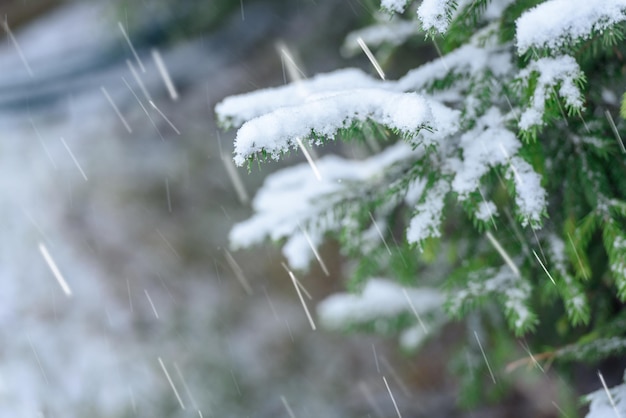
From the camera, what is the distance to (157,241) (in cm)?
372

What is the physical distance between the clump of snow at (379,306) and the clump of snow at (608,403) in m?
Answer: 0.88

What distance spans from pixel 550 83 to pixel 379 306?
4.47 ft

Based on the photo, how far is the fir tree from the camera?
1106 mm

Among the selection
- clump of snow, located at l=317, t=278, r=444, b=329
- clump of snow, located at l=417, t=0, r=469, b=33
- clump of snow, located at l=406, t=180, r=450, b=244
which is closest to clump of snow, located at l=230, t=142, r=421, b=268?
clump of snow, located at l=406, t=180, r=450, b=244

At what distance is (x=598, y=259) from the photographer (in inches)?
68.8

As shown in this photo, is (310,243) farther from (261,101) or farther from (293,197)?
(261,101)

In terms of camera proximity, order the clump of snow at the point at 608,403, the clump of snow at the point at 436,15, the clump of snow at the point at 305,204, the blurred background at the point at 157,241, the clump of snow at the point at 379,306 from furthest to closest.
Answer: the blurred background at the point at 157,241 < the clump of snow at the point at 379,306 < the clump of snow at the point at 305,204 < the clump of snow at the point at 608,403 < the clump of snow at the point at 436,15

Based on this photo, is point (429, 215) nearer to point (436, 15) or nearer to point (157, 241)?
point (436, 15)

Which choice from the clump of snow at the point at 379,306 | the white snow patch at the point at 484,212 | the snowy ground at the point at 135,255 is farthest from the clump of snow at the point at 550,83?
the snowy ground at the point at 135,255

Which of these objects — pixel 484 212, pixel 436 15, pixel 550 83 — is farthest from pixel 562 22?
pixel 484 212

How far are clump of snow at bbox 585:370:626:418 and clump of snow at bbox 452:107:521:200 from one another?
2.10ft

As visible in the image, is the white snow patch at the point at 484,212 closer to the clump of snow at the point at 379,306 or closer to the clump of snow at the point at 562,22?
the clump of snow at the point at 562,22

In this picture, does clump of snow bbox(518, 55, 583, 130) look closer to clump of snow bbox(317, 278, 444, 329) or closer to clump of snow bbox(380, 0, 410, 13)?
clump of snow bbox(380, 0, 410, 13)

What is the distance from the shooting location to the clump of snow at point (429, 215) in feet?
4.38
